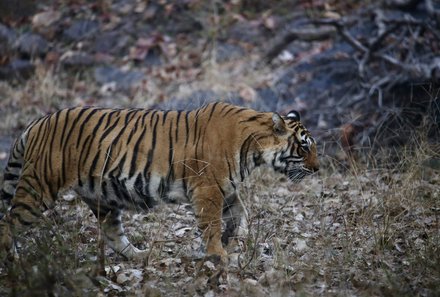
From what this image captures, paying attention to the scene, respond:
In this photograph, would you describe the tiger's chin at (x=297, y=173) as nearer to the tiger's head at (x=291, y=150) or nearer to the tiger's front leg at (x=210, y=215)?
the tiger's head at (x=291, y=150)

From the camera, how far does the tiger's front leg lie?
18.2ft

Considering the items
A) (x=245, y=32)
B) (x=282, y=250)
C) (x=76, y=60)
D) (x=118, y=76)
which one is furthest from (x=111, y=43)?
(x=282, y=250)

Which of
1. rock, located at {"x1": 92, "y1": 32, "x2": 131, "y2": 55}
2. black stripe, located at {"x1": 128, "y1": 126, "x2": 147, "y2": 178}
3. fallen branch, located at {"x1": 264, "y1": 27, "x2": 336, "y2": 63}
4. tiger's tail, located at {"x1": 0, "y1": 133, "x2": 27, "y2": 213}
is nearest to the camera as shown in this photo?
black stripe, located at {"x1": 128, "y1": 126, "x2": 147, "y2": 178}

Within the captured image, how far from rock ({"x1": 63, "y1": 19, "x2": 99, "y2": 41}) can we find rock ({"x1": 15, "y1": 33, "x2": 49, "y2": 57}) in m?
0.57

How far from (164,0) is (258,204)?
8535mm

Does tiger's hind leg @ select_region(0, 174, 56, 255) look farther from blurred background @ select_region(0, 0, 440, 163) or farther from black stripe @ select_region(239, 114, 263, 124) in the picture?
blurred background @ select_region(0, 0, 440, 163)

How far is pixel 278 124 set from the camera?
18.9 ft

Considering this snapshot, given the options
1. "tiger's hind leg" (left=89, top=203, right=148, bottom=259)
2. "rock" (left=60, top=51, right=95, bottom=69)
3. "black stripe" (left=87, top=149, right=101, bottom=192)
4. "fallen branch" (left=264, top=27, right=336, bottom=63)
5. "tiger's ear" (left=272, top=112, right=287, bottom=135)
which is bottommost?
"rock" (left=60, top=51, right=95, bottom=69)

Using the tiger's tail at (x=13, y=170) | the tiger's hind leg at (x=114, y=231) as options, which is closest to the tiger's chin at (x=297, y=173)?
the tiger's hind leg at (x=114, y=231)

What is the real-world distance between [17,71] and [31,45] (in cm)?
95

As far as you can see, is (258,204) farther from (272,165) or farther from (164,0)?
(164,0)

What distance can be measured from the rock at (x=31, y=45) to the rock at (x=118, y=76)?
1.37 meters

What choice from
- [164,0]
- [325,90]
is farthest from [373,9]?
[164,0]

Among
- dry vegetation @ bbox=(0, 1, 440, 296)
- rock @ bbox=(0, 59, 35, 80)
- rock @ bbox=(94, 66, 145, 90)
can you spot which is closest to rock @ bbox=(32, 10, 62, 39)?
rock @ bbox=(0, 59, 35, 80)
